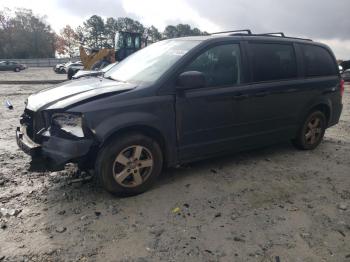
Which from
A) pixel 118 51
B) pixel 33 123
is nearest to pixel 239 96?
pixel 33 123

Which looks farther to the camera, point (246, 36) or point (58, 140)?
point (246, 36)

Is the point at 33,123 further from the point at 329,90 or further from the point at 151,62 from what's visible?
the point at 329,90

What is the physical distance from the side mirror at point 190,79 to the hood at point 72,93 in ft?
1.78

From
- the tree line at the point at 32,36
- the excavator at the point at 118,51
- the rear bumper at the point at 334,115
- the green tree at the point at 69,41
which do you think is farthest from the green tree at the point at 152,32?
the rear bumper at the point at 334,115

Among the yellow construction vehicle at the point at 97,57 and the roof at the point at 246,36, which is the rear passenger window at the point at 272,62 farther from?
the yellow construction vehicle at the point at 97,57

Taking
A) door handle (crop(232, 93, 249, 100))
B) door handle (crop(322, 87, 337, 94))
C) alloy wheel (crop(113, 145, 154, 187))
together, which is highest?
door handle (crop(322, 87, 337, 94))

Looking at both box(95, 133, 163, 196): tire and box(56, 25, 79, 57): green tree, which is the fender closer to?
box(95, 133, 163, 196): tire

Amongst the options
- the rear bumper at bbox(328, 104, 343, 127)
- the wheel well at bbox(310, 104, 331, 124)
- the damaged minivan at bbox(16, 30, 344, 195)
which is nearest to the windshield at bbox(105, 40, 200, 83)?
the damaged minivan at bbox(16, 30, 344, 195)

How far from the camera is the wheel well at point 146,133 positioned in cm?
370

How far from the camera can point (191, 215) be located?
356 cm

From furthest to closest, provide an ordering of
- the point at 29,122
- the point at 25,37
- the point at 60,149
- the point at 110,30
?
1. the point at 110,30
2. the point at 25,37
3. the point at 29,122
4. the point at 60,149

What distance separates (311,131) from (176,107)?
2870 mm

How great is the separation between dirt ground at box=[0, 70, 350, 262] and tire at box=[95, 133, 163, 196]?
15cm

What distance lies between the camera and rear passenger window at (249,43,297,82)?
4770 mm
